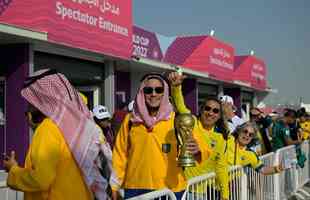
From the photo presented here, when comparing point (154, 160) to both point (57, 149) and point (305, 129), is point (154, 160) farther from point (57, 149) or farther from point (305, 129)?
point (305, 129)

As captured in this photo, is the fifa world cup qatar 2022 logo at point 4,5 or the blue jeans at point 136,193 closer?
the blue jeans at point 136,193

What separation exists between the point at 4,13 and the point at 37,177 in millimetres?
5394

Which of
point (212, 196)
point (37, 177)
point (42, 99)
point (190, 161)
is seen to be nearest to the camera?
point (37, 177)

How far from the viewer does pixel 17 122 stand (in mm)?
7848

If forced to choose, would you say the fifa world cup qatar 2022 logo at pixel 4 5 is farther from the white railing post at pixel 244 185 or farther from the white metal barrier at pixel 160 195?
the white metal barrier at pixel 160 195

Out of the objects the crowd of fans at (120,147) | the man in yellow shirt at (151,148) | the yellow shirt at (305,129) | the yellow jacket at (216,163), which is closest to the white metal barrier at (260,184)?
the crowd of fans at (120,147)

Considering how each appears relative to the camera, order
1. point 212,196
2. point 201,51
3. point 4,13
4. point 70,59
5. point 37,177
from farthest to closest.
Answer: point 201,51, point 70,59, point 4,13, point 212,196, point 37,177

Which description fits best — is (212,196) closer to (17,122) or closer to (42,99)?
(42,99)

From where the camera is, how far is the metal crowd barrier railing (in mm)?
4149

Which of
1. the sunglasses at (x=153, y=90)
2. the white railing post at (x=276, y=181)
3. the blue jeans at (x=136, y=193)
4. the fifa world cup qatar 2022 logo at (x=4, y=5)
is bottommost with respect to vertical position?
the white railing post at (x=276, y=181)

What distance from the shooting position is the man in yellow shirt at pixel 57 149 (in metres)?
2.80

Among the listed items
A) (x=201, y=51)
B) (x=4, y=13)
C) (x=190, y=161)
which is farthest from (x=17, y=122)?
(x=201, y=51)

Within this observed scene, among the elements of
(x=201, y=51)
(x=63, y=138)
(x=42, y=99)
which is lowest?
(x=63, y=138)

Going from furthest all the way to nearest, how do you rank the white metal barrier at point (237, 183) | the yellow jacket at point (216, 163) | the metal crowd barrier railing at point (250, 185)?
the white metal barrier at point (237, 183) < the yellow jacket at point (216, 163) < the metal crowd barrier railing at point (250, 185)
